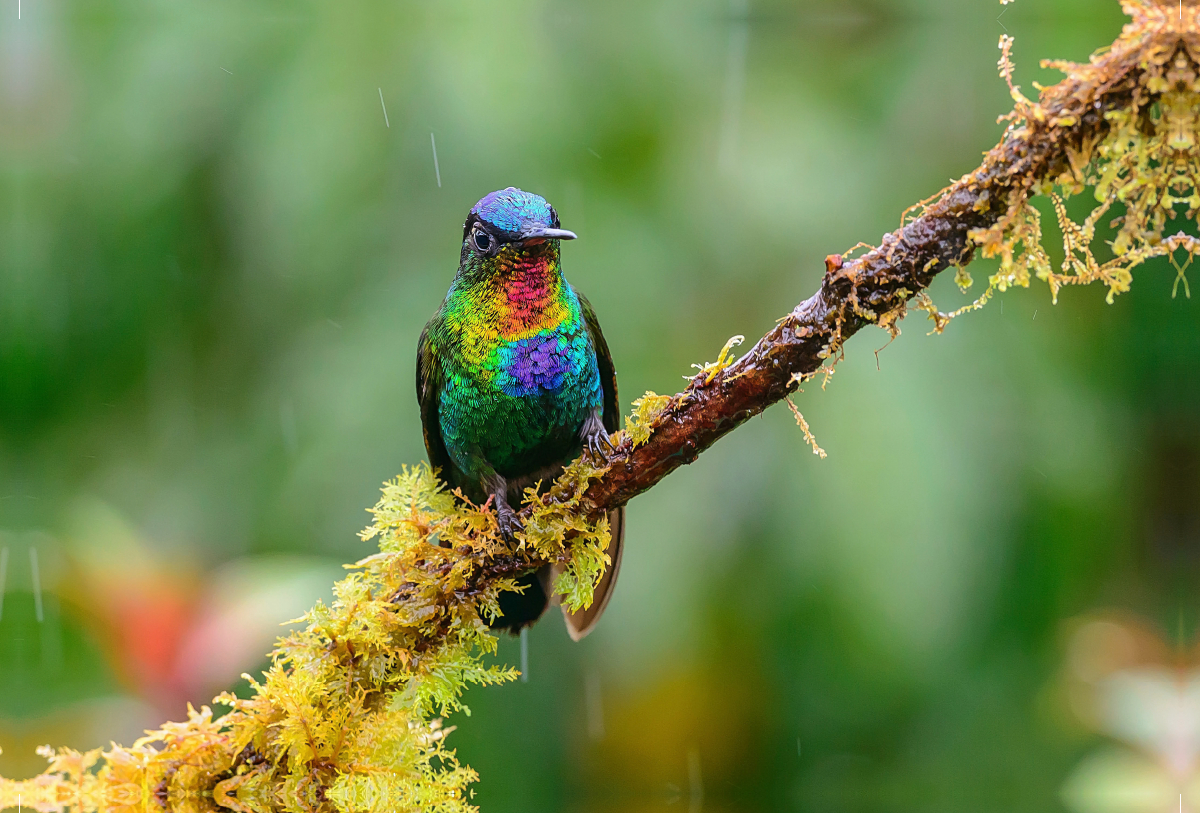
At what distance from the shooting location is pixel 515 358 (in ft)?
7.48

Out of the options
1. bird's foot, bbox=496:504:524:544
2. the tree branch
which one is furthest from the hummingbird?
the tree branch

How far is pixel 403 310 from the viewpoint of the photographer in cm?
327

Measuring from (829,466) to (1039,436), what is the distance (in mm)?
692

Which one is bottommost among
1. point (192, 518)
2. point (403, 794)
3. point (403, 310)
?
point (403, 794)

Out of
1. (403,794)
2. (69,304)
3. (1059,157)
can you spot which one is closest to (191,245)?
(69,304)

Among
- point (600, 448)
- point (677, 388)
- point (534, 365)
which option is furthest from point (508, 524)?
point (677, 388)

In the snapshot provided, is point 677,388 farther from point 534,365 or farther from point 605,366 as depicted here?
point 534,365

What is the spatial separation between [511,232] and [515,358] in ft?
0.95

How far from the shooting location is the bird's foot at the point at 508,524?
195 cm

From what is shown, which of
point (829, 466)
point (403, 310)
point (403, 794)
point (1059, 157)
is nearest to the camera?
point (1059, 157)

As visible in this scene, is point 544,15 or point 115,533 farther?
point 544,15

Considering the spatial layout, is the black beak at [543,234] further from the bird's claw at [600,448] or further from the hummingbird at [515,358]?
the bird's claw at [600,448]

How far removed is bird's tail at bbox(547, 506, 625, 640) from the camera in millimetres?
2354

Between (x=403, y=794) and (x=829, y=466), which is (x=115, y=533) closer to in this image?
(x=403, y=794)
